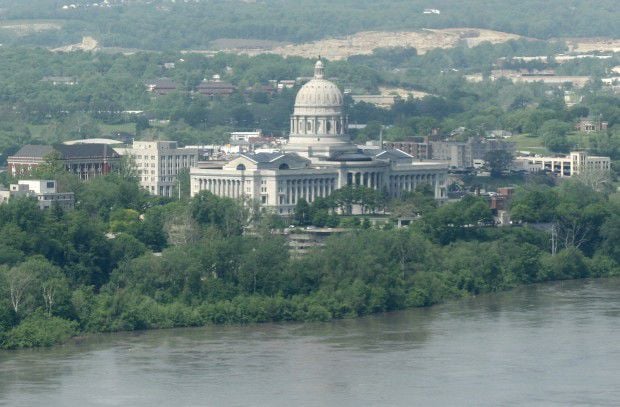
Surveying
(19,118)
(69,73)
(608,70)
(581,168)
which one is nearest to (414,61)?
(608,70)

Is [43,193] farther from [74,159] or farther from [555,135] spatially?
[555,135]

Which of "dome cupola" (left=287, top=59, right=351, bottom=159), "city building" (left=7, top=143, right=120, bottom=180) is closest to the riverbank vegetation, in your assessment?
"city building" (left=7, top=143, right=120, bottom=180)

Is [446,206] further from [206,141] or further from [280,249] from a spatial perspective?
Answer: [206,141]

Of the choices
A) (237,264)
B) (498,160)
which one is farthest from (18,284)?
(498,160)

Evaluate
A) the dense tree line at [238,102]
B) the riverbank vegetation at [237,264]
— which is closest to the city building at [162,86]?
the dense tree line at [238,102]

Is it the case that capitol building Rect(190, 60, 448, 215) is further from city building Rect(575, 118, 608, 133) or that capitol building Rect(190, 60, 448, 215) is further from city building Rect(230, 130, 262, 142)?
city building Rect(575, 118, 608, 133)

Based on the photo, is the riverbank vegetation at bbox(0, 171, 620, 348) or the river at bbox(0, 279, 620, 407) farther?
the riverbank vegetation at bbox(0, 171, 620, 348)
